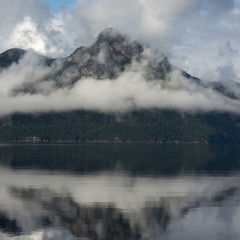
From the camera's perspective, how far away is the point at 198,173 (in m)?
174

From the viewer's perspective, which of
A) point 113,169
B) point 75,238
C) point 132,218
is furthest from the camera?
point 113,169

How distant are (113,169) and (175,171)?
76.3ft

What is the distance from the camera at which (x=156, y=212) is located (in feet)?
307

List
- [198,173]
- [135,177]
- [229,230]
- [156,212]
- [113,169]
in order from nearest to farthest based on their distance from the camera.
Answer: [229,230]
[156,212]
[135,177]
[198,173]
[113,169]

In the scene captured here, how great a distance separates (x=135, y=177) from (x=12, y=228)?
82.1 m

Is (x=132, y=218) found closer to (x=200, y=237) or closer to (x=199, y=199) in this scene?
(x=200, y=237)

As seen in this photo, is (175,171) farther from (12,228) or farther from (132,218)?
(12,228)

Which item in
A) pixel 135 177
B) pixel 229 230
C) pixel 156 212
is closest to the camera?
pixel 229 230

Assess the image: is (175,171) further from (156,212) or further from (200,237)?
(200,237)

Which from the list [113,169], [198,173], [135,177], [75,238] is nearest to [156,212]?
[75,238]

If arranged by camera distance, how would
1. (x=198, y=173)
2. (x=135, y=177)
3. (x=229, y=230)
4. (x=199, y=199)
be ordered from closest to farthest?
(x=229, y=230), (x=199, y=199), (x=135, y=177), (x=198, y=173)

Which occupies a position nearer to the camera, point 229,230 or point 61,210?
point 229,230

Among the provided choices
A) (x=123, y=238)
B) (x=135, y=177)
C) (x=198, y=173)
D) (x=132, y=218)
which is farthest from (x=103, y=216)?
(x=198, y=173)

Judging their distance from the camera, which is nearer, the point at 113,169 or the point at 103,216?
the point at 103,216
